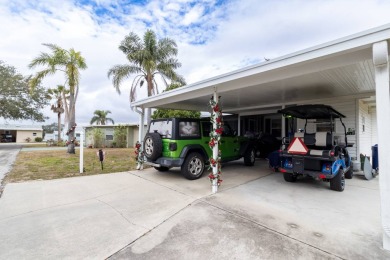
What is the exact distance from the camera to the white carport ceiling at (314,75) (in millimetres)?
2682

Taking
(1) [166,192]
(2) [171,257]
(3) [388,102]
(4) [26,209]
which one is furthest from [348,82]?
(4) [26,209]

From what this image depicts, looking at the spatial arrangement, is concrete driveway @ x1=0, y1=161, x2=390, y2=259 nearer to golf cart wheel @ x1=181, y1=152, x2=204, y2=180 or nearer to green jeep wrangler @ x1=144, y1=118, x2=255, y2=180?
golf cart wheel @ x1=181, y1=152, x2=204, y2=180

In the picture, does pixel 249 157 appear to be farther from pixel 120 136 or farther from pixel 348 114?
pixel 120 136

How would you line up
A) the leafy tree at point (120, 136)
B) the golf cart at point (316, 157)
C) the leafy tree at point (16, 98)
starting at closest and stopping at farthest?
the golf cart at point (316, 157) → the leafy tree at point (16, 98) → the leafy tree at point (120, 136)

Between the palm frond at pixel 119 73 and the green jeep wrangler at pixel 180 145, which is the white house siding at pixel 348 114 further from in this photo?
→ the palm frond at pixel 119 73

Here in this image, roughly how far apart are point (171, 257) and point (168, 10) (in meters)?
7.75

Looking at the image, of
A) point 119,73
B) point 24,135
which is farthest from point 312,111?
point 24,135

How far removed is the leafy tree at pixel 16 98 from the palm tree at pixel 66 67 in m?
7.50

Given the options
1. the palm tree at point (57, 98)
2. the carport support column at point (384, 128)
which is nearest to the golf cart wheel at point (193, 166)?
the carport support column at point (384, 128)

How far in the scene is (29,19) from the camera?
656 cm

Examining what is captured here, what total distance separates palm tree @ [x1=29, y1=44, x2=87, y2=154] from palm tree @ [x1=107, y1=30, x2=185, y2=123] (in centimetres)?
202

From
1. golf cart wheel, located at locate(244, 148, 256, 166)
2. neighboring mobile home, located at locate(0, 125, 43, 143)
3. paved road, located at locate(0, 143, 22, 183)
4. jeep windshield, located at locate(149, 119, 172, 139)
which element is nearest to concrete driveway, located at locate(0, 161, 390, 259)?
jeep windshield, located at locate(149, 119, 172, 139)

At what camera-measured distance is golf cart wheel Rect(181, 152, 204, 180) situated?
17.9 ft

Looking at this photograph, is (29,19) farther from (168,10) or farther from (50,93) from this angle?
(50,93)
